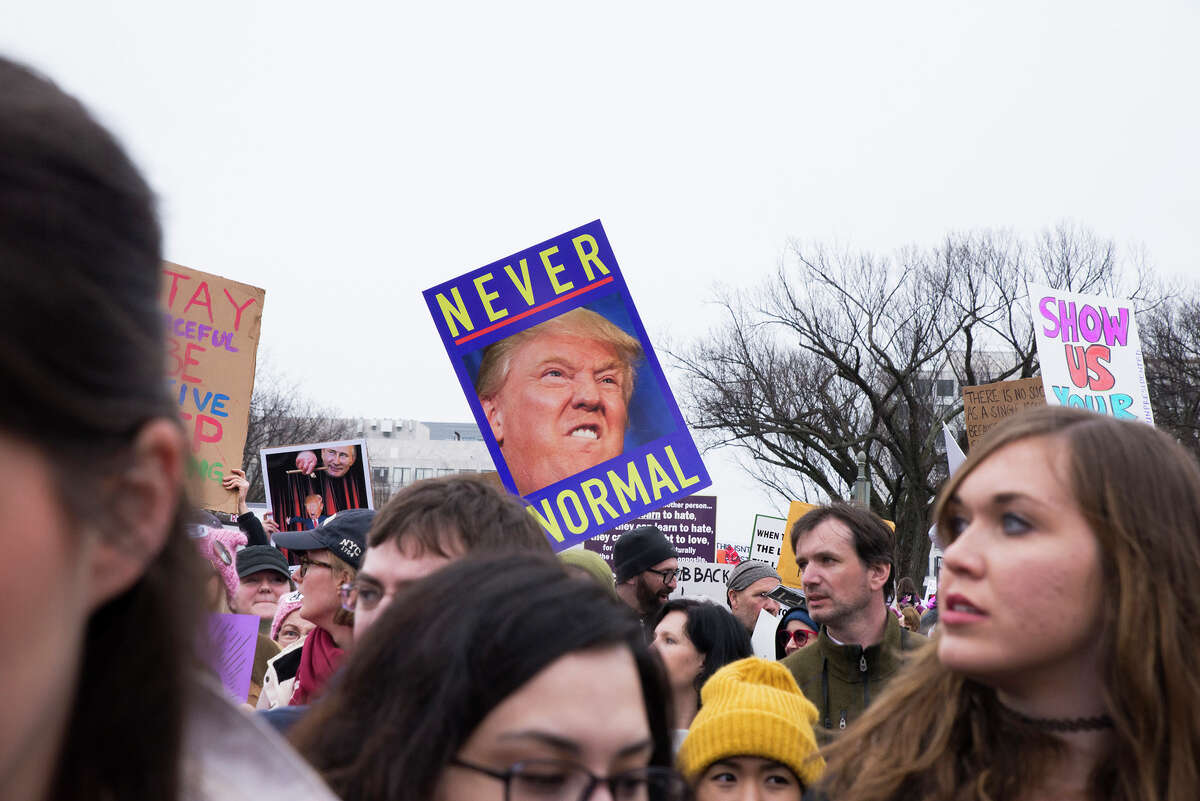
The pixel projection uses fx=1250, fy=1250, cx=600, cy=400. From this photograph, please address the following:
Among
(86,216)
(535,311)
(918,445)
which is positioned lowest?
(918,445)

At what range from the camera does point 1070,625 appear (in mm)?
2123

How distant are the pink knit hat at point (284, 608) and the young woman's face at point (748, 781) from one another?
3.49 m

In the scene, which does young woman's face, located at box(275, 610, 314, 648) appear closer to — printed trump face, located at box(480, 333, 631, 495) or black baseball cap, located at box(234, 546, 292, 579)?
black baseball cap, located at box(234, 546, 292, 579)

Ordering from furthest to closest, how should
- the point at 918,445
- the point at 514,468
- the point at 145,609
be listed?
the point at 918,445, the point at 514,468, the point at 145,609

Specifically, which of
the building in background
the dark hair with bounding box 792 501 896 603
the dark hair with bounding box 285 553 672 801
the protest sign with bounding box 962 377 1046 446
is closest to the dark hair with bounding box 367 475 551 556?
the dark hair with bounding box 285 553 672 801

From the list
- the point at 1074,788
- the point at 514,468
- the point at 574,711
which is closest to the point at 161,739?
the point at 574,711

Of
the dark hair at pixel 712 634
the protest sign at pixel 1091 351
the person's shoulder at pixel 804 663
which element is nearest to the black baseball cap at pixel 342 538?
the dark hair at pixel 712 634

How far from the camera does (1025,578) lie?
2.13 meters

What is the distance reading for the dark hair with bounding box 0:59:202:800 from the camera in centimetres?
74

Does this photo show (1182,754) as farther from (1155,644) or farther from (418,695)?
(418,695)

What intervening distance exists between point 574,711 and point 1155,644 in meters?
1.05

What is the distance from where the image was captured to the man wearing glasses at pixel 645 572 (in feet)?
21.6

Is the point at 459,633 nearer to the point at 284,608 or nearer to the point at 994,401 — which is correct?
the point at 284,608

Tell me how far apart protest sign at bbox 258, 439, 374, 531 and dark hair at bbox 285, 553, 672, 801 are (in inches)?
262
